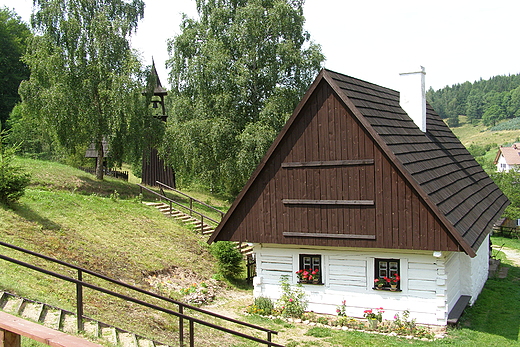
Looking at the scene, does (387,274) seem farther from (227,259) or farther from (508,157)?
(508,157)

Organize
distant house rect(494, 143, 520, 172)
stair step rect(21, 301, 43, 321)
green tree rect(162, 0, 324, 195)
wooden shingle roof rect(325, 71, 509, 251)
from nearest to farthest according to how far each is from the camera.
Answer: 1. stair step rect(21, 301, 43, 321)
2. wooden shingle roof rect(325, 71, 509, 251)
3. green tree rect(162, 0, 324, 195)
4. distant house rect(494, 143, 520, 172)

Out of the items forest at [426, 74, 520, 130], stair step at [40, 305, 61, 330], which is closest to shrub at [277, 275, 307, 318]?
stair step at [40, 305, 61, 330]

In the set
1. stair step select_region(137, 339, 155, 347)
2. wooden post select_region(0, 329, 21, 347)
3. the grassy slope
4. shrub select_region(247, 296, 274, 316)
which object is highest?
the grassy slope

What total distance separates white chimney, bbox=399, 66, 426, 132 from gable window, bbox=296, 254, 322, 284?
5675 millimetres

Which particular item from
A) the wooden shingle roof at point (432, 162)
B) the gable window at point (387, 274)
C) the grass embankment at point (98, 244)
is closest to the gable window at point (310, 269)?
the gable window at point (387, 274)

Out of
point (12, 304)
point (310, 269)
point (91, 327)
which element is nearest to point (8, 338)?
point (91, 327)

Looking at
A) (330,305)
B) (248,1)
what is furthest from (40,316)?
(248,1)

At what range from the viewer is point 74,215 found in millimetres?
17219

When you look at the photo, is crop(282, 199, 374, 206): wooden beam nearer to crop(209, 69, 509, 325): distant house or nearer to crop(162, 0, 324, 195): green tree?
crop(209, 69, 509, 325): distant house

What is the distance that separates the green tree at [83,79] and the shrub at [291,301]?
46.7 ft

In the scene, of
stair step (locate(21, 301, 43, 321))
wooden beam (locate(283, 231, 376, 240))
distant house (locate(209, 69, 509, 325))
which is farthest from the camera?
wooden beam (locate(283, 231, 376, 240))

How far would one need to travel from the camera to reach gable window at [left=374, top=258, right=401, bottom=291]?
484 inches

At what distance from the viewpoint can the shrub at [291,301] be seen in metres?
13.1

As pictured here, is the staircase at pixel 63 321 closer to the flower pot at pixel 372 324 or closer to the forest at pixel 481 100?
the flower pot at pixel 372 324
